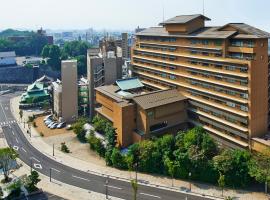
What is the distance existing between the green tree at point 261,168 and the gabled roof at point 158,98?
26.8 m

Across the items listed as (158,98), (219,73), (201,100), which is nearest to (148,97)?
(158,98)

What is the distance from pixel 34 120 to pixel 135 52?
41.4m

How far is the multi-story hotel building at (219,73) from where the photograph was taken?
69688mm

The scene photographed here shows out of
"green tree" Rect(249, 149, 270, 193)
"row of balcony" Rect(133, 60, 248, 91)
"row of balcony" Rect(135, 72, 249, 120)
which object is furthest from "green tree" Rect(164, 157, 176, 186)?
"row of balcony" Rect(133, 60, 248, 91)

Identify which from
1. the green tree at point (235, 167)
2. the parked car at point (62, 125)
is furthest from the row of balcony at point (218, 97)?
the parked car at point (62, 125)

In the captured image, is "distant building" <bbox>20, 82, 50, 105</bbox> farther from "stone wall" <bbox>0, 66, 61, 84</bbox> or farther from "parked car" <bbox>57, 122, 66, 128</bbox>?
"stone wall" <bbox>0, 66, 61, 84</bbox>

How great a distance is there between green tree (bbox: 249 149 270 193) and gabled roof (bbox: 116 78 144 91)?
43764 millimetres

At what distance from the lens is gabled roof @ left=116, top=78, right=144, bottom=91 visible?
9599 cm

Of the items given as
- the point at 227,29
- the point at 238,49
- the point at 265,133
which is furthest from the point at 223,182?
the point at 227,29

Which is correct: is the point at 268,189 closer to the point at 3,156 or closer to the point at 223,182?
the point at 223,182

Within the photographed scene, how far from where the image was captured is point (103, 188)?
218ft

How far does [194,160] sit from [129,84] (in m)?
38.6

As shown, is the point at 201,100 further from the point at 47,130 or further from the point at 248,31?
the point at 47,130

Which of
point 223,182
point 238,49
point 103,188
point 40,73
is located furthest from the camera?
point 40,73
